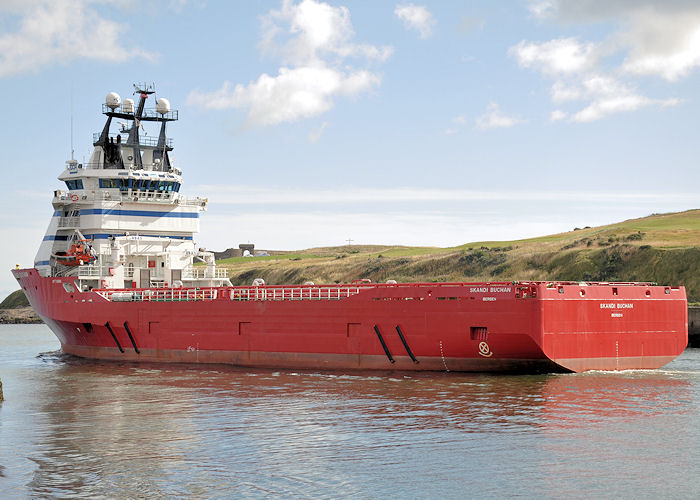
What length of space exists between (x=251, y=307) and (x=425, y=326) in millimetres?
7723

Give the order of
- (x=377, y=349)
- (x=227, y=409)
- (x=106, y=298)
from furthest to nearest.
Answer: (x=106, y=298), (x=377, y=349), (x=227, y=409)

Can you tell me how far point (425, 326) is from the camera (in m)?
27.8

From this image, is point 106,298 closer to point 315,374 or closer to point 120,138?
point 120,138

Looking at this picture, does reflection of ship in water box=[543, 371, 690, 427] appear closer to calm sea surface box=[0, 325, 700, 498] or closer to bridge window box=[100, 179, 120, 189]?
calm sea surface box=[0, 325, 700, 498]

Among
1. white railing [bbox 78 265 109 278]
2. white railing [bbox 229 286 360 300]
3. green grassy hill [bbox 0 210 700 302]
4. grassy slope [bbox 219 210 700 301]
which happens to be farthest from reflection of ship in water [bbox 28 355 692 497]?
grassy slope [bbox 219 210 700 301]

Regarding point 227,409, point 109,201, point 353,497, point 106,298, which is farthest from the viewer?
point 109,201

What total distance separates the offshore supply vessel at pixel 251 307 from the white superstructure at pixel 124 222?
0.22 ft

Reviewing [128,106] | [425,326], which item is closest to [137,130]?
[128,106]

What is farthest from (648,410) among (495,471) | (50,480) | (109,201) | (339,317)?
(109,201)

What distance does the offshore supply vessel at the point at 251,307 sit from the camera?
26719mm

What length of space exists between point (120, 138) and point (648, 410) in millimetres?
29863

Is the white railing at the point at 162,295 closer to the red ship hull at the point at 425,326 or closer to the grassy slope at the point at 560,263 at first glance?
the red ship hull at the point at 425,326

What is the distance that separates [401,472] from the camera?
1543cm

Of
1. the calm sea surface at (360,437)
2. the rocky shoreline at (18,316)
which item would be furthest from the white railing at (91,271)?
the rocky shoreline at (18,316)
